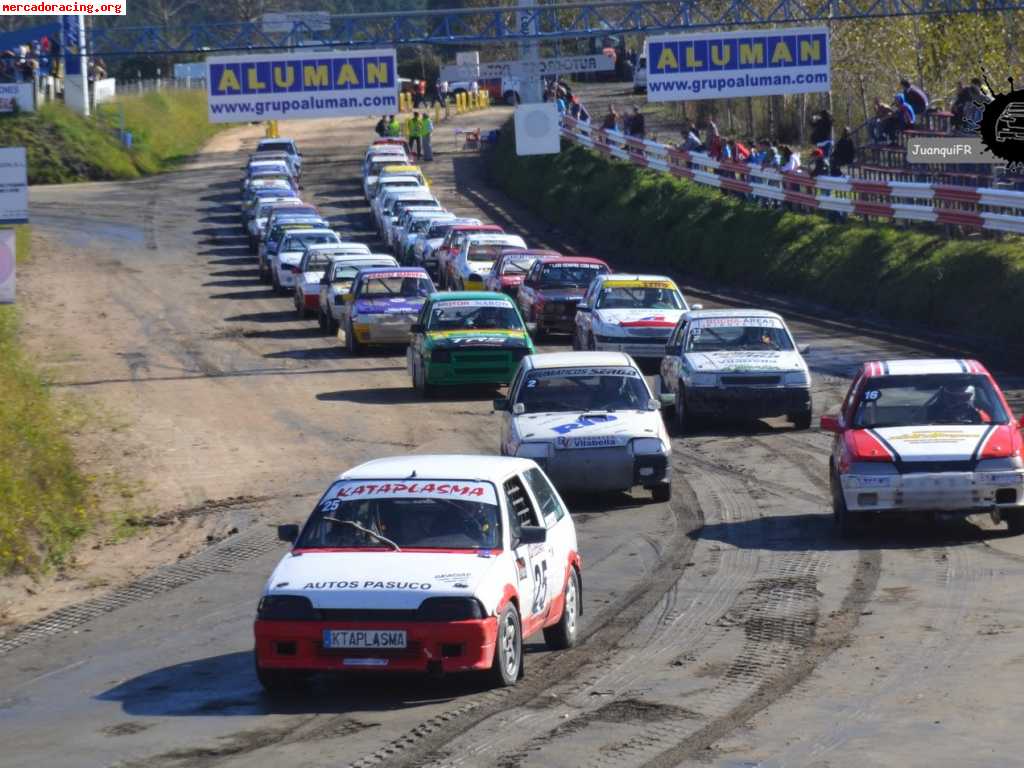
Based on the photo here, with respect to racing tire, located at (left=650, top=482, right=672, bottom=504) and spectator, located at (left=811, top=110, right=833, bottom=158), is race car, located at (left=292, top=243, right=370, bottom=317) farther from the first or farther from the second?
racing tire, located at (left=650, top=482, right=672, bottom=504)

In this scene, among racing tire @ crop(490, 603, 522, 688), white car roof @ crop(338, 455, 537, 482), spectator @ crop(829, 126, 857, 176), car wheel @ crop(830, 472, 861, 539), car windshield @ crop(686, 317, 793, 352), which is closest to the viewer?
racing tire @ crop(490, 603, 522, 688)

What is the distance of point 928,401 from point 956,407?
271 mm

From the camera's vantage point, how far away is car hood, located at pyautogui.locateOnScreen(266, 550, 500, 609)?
1026 cm

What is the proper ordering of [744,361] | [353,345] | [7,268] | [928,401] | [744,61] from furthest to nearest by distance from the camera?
[744,61], [353,345], [744,361], [7,268], [928,401]

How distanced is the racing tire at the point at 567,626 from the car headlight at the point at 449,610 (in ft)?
5.04

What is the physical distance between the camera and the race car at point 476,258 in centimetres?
3691

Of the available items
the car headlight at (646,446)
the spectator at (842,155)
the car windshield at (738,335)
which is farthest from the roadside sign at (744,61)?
the car headlight at (646,446)

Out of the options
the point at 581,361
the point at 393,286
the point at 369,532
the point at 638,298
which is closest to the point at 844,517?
the point at 581,361

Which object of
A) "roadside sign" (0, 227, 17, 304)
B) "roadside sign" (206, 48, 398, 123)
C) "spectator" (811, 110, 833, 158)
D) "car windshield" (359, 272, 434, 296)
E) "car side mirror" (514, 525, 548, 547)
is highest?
"roadside sign" (206, 48, 398, 123)

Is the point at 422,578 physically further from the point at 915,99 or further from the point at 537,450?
the point at 915,99

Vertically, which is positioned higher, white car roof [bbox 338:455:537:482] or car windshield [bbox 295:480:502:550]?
white car roof [bbox 338:455:537:482]

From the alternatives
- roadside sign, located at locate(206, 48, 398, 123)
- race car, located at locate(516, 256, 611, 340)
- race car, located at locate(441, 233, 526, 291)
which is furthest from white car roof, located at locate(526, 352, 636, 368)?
roadside sign, located at locate(206, 48, 398, 123)

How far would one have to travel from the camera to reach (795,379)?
21.9 m

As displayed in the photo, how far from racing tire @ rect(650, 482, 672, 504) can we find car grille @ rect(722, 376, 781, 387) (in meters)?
4.06
